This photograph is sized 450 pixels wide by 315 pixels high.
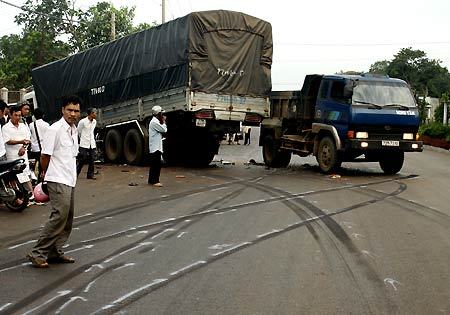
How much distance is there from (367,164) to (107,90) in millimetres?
8729

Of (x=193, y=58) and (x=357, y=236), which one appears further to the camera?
(x=193, y=58)

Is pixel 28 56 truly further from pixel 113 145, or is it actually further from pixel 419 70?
pixel 419 70

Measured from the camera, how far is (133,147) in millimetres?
18859

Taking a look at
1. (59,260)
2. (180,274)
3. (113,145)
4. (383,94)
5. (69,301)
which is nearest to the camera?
(69,301)

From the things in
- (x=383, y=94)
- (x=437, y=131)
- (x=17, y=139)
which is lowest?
(x=437, y=131)

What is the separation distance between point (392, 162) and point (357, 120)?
7.85 feet

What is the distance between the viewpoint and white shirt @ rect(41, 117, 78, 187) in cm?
627

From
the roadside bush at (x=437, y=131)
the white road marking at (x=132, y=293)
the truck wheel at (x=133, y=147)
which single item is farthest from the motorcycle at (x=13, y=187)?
the roadside bush at (x=437, y=131)

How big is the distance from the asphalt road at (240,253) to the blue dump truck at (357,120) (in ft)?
8.17

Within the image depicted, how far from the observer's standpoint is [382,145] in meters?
15.5

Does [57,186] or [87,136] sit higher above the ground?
[87,136]

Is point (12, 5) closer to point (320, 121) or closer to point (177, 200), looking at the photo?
point (320, 121)

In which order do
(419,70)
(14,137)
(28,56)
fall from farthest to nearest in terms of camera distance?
(419,70) → (28,56) → (14,137)

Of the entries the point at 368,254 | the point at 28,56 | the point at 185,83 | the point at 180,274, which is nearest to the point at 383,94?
the point at 185,83
